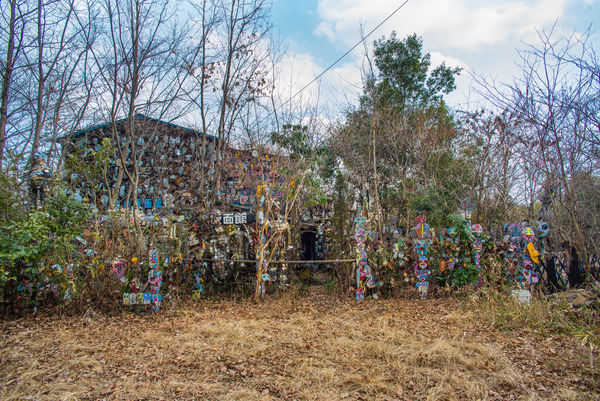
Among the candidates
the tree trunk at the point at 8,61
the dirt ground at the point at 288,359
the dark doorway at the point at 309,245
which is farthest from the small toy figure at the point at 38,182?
the dark doorway at the point at 309,245

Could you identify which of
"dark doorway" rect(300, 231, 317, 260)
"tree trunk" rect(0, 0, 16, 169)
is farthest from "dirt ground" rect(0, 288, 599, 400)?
"dark doorway" rect(300, 231, 317, 260)

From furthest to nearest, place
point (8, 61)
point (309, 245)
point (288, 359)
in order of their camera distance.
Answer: point (309, 245)
point (8, 61)
point (288, 359)

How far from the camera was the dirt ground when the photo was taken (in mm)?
3340

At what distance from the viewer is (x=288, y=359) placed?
405cm

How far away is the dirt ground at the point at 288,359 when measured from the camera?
3340mm

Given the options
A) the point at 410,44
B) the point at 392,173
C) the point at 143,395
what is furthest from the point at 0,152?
the point at 410,44

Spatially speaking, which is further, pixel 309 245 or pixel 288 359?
pixel 309 245

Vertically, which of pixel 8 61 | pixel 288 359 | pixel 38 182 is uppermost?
pixel 8 61

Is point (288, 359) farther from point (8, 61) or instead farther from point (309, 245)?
point (8, 61)

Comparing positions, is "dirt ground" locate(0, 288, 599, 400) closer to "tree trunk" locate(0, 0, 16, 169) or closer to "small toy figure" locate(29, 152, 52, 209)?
"small toy figure" locate(29, 152, 52, 209)

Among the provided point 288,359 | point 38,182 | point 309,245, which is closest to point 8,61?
point 38,182

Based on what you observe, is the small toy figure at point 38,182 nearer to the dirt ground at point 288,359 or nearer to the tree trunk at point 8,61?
the tree trunk at point 8,61

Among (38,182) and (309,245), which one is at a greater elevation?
(38,182)

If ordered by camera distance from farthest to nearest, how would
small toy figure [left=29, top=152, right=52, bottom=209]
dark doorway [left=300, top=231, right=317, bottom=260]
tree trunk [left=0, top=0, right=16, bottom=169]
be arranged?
1. dark doorway [left=300, top=231, right=317, bottom=260]
2. tree trunk [left=0, top=0, right=16, bottom=169]
3. small toy figure [left=29, top=152, right=52, bottom=209]
